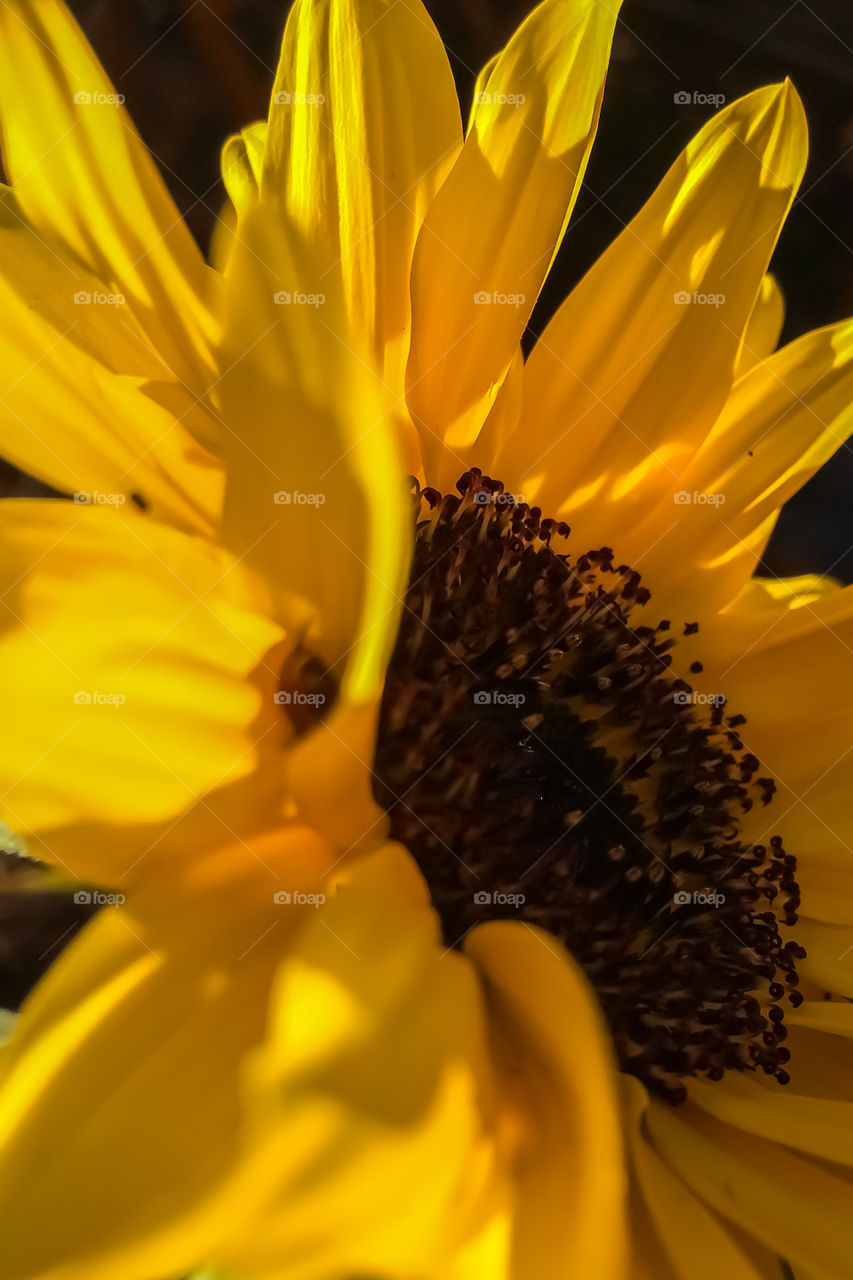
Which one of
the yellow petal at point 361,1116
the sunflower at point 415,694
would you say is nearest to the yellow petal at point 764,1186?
the sunflower at point 415,694

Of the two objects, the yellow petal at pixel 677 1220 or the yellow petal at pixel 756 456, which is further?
the yellow petal at pixel 756 456

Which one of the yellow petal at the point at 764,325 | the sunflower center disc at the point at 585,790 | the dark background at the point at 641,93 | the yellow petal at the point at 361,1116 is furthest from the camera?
the dark background at the point at 641,93

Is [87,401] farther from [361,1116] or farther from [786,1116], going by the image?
[786,1116]

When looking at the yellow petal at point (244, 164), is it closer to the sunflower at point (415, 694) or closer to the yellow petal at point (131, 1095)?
the sunflower at point (415, 694)

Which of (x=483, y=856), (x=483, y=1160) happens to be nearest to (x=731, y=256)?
(x=483, y=856)

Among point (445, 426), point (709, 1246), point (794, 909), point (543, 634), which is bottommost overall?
point (709, 1246)

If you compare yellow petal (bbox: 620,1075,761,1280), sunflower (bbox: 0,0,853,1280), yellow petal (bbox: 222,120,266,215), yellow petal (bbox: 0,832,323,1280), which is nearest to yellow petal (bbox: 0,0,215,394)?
sunflower (bbox: 0,0,853,1280)

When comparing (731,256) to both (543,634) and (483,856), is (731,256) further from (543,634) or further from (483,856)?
(483,856)
